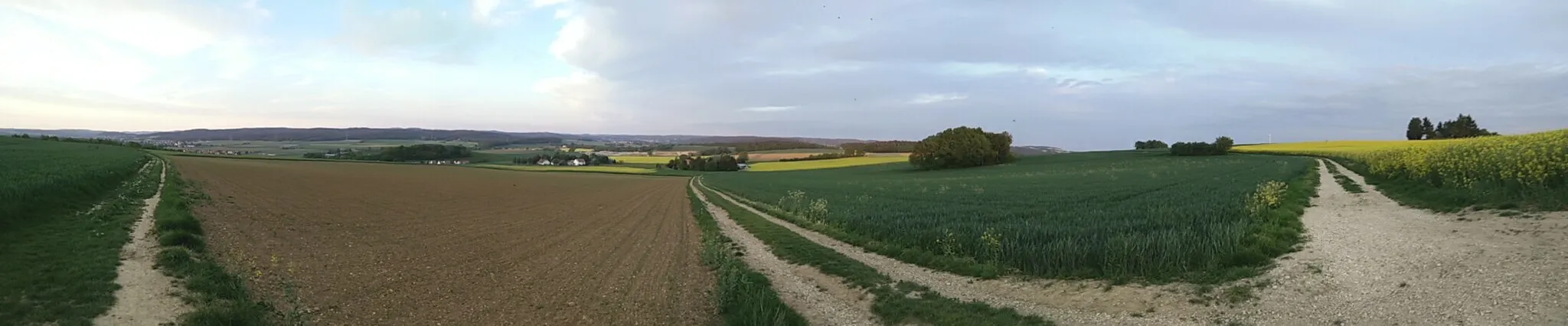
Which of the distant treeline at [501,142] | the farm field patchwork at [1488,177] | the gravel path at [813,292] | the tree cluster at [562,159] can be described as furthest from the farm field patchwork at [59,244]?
the distant treeline at [501,142]

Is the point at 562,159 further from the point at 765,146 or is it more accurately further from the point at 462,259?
the point at 462,259

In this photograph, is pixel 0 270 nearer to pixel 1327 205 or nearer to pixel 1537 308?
pixel 1537 308

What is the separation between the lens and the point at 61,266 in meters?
9.81

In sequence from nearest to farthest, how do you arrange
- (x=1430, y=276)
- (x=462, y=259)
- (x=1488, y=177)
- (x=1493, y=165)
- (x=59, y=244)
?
(x=1430, y=276)
(x=59, y=244)
(x=462, y=259)
(x=1488, y=177)
(x=1493, y=165)

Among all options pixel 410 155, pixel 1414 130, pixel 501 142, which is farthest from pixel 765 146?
pixel 1414 130

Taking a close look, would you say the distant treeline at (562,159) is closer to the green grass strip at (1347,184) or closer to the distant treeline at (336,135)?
the distant treeline at (336,135)

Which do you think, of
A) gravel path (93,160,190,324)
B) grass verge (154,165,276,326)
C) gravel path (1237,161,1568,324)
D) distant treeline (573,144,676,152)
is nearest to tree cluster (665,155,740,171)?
distant treeline (573,144,676,152)

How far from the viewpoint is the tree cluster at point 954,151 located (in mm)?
74625

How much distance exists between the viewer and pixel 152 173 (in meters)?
36.1

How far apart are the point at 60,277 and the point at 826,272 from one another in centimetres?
1115

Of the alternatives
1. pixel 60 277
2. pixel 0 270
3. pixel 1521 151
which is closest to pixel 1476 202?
pixel 1521 151

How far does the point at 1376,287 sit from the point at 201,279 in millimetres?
15700

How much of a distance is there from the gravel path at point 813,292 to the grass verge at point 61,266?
27.6 ft

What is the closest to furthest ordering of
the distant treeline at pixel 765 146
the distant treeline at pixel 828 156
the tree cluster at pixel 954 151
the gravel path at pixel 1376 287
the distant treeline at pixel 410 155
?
the gravel path at pixel 1376 287, the tree cluster at pixel 954 151, the distant treeline at pixel 410 155, the distant treeline at pixel 828 156, the distant treeline at pixel 765 146
